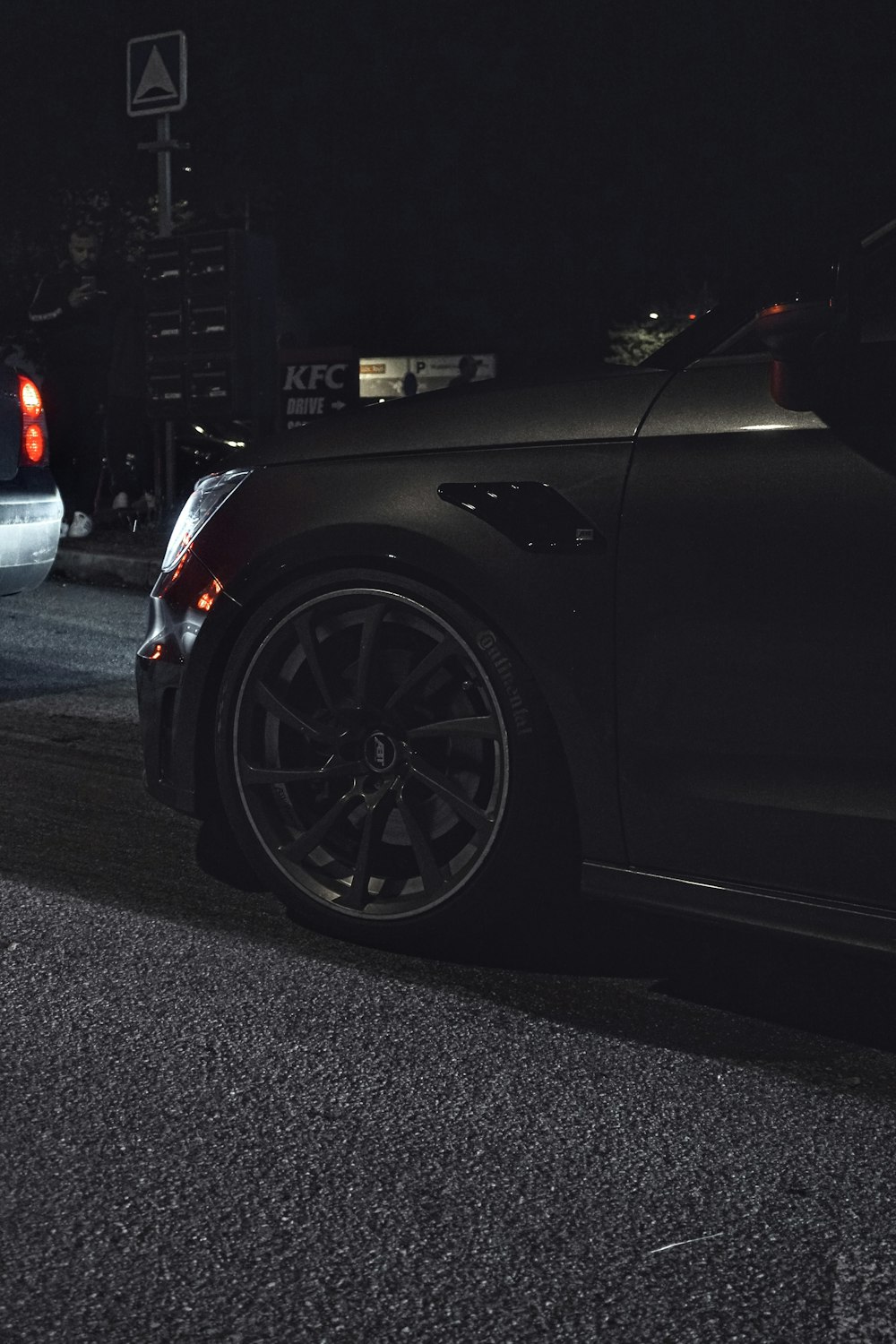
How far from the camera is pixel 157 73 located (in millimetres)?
12227

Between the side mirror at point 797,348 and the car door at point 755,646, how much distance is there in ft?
0.15

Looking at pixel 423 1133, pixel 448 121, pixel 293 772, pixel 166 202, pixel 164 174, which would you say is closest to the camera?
pixel 423 1133

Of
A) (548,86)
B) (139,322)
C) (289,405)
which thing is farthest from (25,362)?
(548,86)

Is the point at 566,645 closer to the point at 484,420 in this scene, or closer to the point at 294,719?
the point at 484,420

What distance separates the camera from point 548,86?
2712 centimetres

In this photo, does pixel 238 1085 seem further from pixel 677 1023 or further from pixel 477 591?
pixel 477 591

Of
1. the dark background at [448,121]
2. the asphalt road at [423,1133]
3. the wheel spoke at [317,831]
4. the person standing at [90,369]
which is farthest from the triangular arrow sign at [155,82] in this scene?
the wheel spoke at [317,831]

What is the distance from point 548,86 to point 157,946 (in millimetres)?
25633

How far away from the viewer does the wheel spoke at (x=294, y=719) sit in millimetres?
3691

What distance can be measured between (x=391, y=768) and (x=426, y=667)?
0.77 ft

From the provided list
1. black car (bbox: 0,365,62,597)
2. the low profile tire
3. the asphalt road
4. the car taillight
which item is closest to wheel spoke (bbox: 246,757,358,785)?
the low profile tire

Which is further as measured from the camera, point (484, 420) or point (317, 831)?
point (317, 831)

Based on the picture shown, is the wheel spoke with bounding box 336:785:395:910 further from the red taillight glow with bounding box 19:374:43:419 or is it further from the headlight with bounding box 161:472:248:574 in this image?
the red taillight glow with bounding box 19:374:43:419

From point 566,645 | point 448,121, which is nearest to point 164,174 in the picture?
point 566,645
